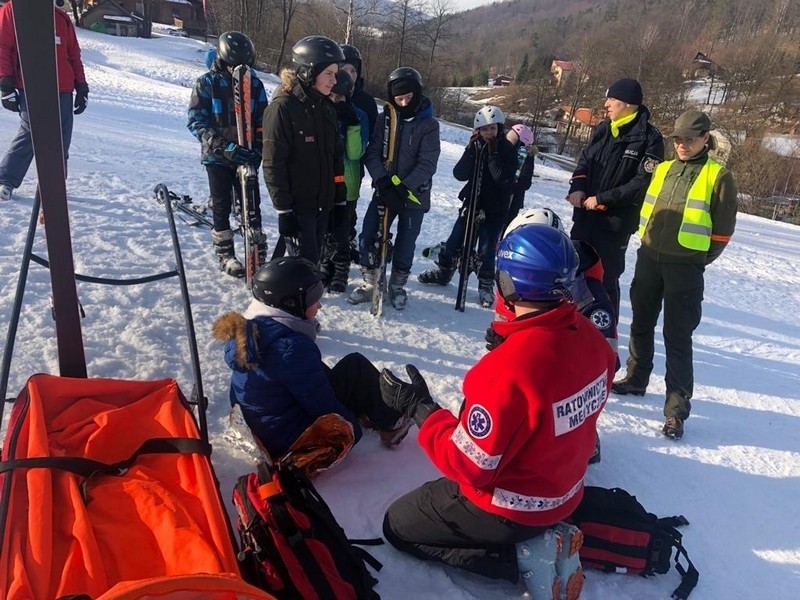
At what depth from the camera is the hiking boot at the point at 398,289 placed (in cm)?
508

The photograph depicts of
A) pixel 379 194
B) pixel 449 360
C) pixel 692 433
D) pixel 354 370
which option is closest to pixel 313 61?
pixel 379 194

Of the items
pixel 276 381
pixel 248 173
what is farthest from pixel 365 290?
pixel 276 381

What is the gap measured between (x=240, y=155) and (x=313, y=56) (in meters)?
1.18

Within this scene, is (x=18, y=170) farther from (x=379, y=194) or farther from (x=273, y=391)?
(x=273, y=391)

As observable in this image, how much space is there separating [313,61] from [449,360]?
249cm

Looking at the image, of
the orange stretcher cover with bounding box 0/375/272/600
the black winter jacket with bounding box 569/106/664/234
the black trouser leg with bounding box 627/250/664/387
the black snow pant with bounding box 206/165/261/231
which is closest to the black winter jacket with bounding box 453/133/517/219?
the black winter jacket with bounding box 569/106/664/234

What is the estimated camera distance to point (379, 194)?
469 cm

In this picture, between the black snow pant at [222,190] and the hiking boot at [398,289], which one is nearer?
the black snow pant at [222,190]

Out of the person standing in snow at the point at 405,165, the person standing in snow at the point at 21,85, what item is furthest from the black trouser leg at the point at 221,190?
the person standing in snow at the point at 21,85

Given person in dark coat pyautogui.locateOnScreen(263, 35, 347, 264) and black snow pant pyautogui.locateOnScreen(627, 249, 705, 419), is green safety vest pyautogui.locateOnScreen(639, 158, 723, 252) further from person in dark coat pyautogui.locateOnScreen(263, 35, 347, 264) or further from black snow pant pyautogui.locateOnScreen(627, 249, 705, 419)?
person in dark coat pyautogui.locateOnScreen(263, 35, 347, 264)

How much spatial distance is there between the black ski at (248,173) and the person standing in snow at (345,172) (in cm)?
68

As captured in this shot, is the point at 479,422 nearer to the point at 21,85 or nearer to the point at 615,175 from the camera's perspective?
the point at 615,175

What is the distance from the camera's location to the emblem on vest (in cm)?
Result: 196

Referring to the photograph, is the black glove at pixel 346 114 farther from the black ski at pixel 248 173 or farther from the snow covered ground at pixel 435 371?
the snow covered ground at pixel 435 371
